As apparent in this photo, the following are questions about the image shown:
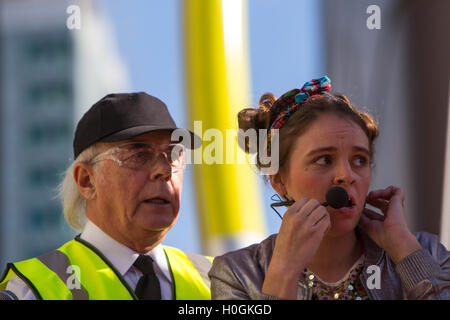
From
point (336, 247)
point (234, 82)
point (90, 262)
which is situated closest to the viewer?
point (336, 247)

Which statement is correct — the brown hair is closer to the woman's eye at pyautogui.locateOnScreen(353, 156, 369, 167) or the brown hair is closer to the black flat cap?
the woman's eye at pyautogui.locateOnScreen(353, 156, 369, 167)

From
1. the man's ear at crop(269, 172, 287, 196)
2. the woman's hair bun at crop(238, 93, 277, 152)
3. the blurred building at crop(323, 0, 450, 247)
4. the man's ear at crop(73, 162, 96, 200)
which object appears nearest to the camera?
the man's ear at crop(269, 172, 287, 196)

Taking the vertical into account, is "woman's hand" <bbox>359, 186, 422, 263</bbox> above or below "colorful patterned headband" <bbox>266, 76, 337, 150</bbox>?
below

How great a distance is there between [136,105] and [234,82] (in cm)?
174

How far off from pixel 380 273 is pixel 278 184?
50cm

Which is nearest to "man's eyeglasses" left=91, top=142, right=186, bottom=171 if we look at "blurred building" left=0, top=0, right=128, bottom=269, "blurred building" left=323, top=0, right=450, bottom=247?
"blurred building" left=323, top=0, right=450, bottom=247

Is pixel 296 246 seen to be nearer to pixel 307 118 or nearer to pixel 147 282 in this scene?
pixel 307 118

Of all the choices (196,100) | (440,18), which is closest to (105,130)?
(196,100)

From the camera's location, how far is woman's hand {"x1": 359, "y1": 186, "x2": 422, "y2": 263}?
2.11 m

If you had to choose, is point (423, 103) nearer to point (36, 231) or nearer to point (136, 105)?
point (136, 105)

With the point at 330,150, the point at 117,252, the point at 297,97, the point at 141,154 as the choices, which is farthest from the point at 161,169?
the point at 330,150

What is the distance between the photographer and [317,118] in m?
2.26

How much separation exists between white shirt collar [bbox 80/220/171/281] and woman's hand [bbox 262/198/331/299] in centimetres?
79

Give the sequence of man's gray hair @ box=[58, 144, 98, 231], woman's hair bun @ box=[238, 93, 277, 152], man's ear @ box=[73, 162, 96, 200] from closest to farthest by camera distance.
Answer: woman's hair bun @ box=[238, 93, 277, 152] → man's ear @ box=[73, 162, 96, 200] → man's gray hair @ box=[58, 144, 98, 231]
